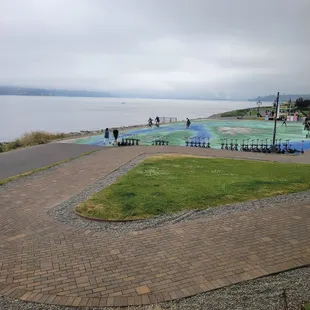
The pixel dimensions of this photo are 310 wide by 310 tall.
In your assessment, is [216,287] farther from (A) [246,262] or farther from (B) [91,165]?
(B) [91,165]

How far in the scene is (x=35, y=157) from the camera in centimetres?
1689

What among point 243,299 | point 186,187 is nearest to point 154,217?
point 186,187

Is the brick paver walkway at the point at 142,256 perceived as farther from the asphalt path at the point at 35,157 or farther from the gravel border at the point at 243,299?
the asphalt path at the point at 35,157

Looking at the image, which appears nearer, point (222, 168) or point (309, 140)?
point (222, 168)

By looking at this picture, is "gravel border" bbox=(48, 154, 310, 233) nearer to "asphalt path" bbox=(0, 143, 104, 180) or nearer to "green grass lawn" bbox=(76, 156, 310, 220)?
"green grass lawn" bbox=(76, 156, 310, 220)

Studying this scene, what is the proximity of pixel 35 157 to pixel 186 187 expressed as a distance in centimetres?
1002

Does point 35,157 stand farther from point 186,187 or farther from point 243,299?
point 243,299

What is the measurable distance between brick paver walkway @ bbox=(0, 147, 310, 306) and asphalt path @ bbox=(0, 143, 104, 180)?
5.89 m

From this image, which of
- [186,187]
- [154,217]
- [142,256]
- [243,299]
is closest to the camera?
[243,299]

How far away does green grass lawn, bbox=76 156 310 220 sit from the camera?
8219mm

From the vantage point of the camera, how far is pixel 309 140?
89.5 feet

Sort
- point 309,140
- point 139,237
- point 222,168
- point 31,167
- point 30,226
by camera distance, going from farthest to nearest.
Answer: point 309,140 < point 31,167 < point 222,168 < point 30,226 < point 139,237

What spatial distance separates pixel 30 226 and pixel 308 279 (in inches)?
221

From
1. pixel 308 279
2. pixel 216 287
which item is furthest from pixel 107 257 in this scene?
pixel 308 279
